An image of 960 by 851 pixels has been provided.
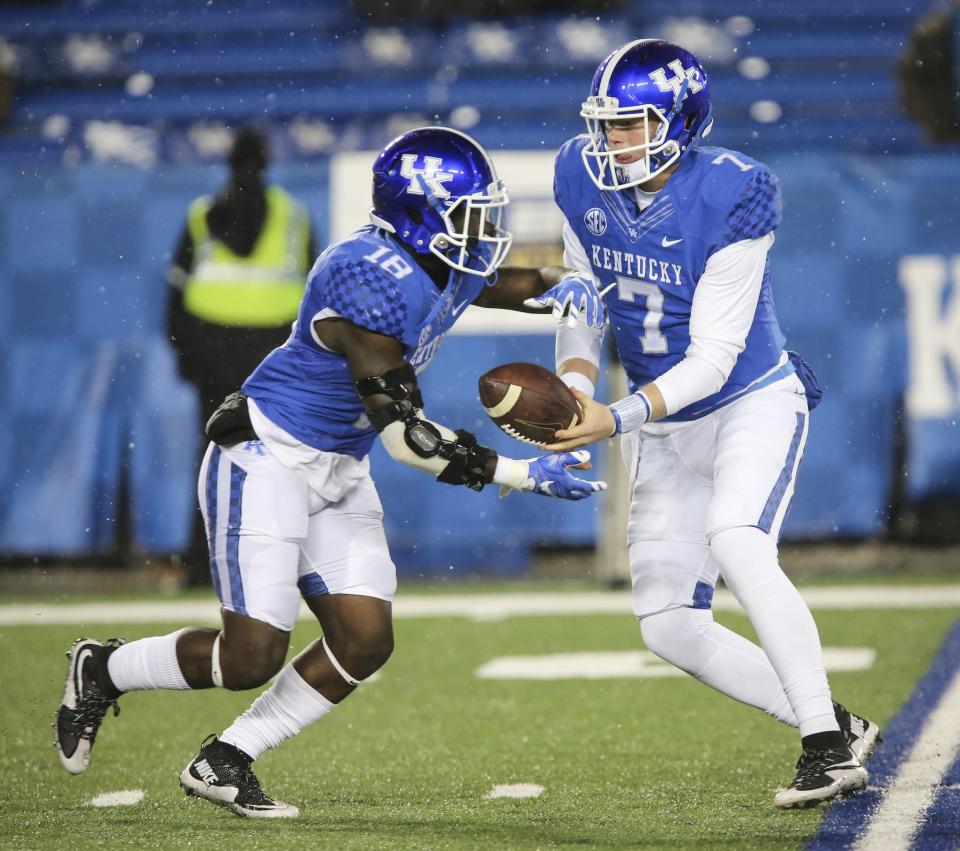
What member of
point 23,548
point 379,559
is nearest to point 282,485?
point 379,559

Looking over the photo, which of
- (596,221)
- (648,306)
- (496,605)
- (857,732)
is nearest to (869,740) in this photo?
(857,732)

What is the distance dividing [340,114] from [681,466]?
16.3 ft

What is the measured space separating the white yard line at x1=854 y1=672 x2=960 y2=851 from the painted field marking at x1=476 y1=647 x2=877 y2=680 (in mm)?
616

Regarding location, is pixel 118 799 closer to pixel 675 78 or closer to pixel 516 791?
pixel 516 791

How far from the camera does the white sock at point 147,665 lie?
3.39 metres

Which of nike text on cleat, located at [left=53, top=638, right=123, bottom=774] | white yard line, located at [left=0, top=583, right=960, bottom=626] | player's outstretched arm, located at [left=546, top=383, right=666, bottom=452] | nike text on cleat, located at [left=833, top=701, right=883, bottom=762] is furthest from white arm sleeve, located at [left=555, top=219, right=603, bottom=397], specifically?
white yard line, located at [left=0, top=583, right=960, bottom=626]

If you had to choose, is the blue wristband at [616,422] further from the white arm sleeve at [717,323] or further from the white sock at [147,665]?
the white sock at [147,665]

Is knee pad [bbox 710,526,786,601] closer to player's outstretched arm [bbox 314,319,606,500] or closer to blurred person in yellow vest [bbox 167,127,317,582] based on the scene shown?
player's outstretched arm [bbox 314,319,606,500]

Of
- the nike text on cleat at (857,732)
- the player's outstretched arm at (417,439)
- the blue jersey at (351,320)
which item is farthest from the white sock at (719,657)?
the blue jersey at (351,320)

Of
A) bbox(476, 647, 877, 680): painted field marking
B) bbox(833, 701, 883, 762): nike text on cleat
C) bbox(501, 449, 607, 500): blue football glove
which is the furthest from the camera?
bbox(476, 647, 877, 680): painted field marking

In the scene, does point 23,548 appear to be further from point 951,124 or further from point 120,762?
point 951,124

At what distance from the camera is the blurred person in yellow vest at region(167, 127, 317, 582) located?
6.98 m

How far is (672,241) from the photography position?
3.31 m

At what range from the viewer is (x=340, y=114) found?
8.02 metres
